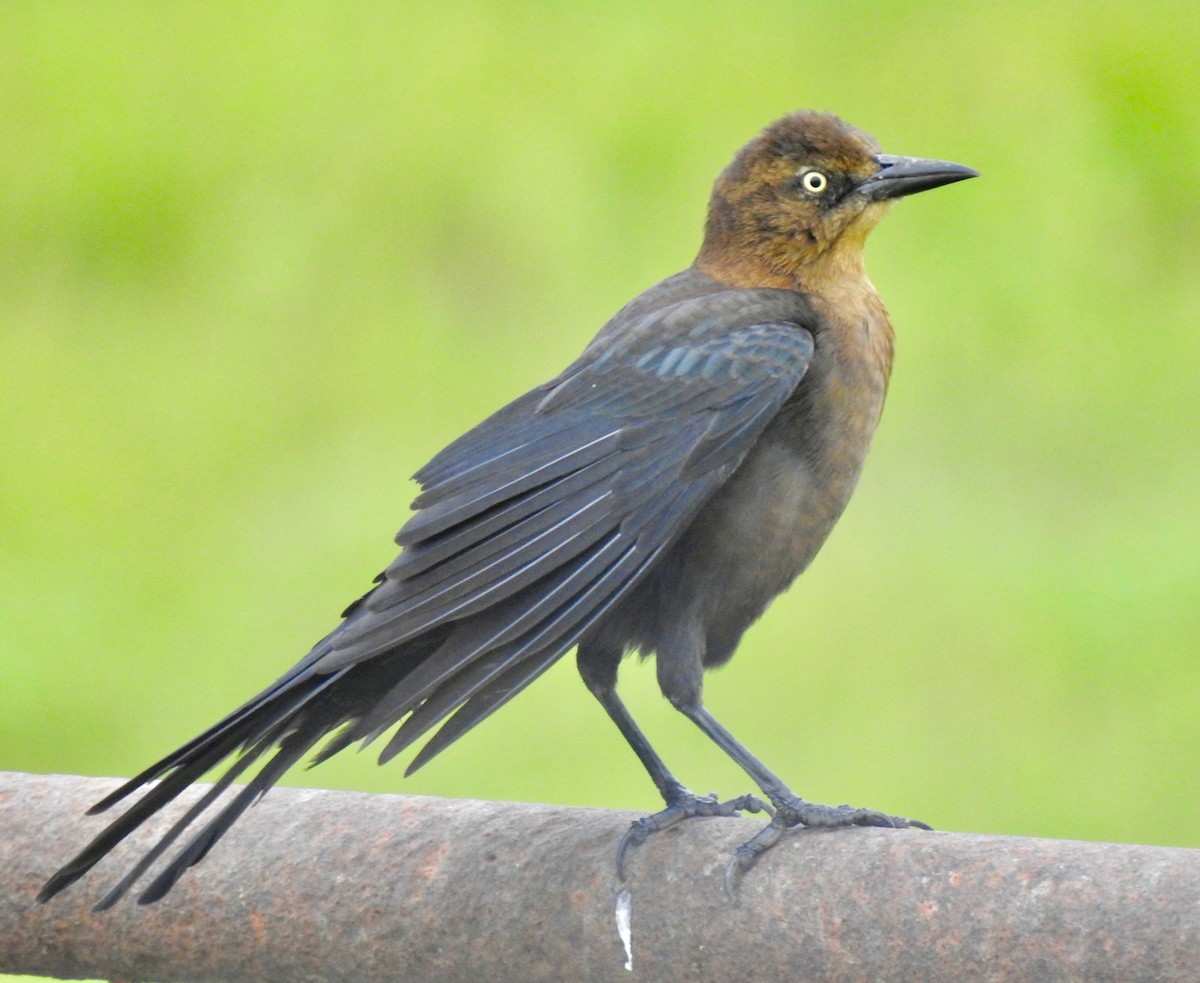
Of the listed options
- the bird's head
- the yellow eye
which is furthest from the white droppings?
the yellow eye

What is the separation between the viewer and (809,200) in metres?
2.17

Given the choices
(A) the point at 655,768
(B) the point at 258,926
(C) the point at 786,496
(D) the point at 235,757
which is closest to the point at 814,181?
(C) the point at 786,496

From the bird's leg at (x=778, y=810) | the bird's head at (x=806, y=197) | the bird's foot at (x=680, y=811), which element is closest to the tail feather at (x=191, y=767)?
the bird's foot at (x=680, y=811)

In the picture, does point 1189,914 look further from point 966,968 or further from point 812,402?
point 812,402

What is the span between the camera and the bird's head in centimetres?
215

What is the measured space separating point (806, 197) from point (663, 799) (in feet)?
2.57

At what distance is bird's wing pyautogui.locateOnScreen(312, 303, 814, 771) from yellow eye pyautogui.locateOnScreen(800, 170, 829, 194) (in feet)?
0.89

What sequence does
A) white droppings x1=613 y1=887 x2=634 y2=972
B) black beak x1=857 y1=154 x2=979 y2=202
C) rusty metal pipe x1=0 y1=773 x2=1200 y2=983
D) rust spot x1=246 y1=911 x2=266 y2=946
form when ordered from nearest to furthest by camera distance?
rusty metal pipe x1=0 y1=773 x2=1200 y2=983, white droppings x1=613 y1=887 x2=634 y2=972, rust spot x1=246 y1=911 x2=266 y2=946, black beak x1=857 y1=154 x2=979 y2=202

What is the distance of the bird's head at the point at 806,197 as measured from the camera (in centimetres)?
215

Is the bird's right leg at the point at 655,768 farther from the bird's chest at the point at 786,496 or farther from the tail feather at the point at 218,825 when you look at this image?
the tail feather at the point at 218,825

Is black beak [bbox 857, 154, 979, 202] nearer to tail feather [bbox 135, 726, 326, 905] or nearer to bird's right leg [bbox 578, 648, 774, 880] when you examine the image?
bird's right leg [bbox 578, 648, 774, 880]

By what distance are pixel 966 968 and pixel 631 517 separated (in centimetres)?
66

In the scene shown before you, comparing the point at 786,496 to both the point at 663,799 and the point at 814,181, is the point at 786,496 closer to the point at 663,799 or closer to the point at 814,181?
the point at 663,799

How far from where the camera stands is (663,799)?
198 cm
